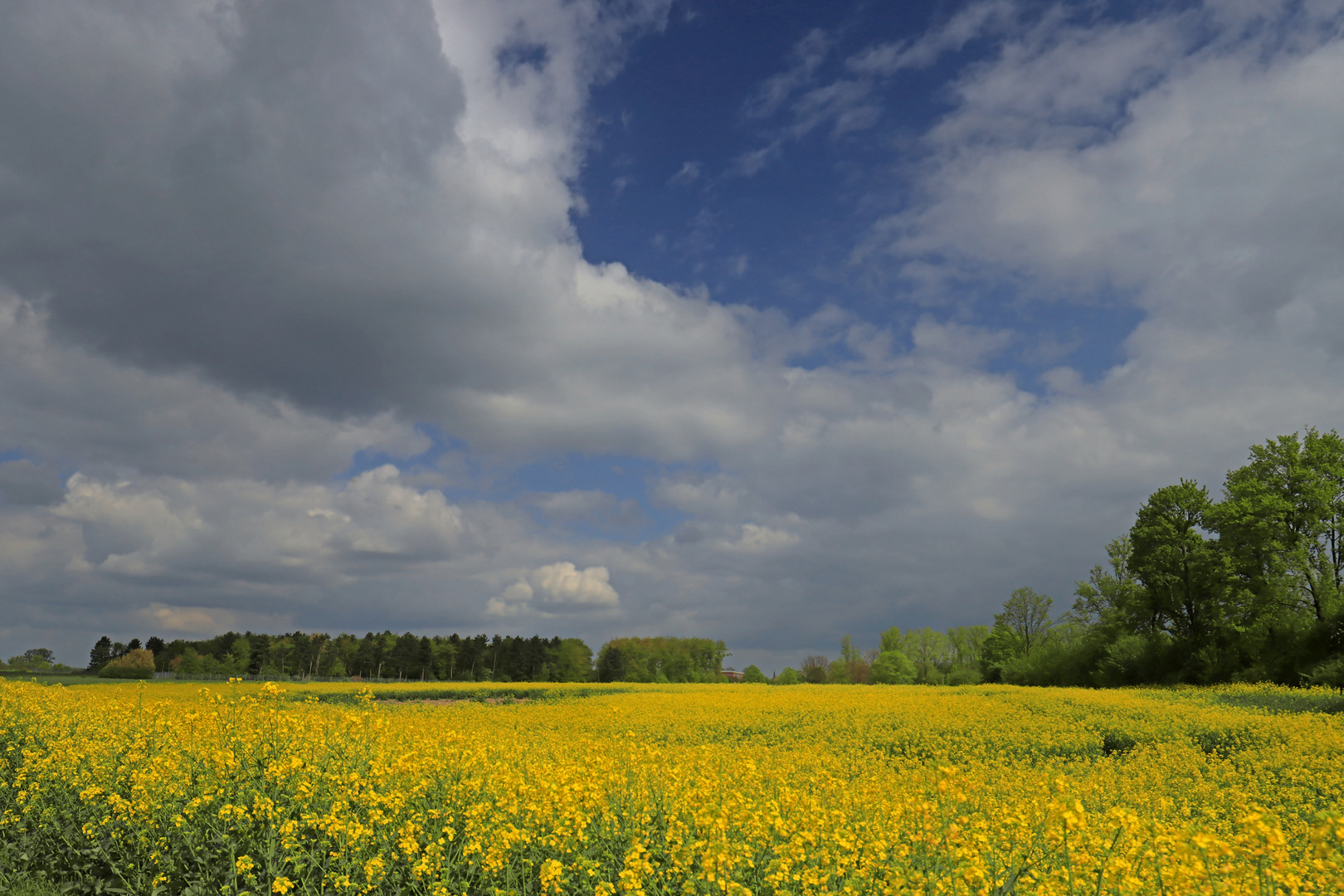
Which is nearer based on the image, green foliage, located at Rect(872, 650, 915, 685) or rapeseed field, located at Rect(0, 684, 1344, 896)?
rapeseed field, located at Rect(0, 684, 1344, 896)

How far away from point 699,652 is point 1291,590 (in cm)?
6828

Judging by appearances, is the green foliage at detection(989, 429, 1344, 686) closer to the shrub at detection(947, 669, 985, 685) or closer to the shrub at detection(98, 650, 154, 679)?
the shrub at detection(947, 669, 985, 685)

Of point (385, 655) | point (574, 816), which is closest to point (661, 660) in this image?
point (385, 655)

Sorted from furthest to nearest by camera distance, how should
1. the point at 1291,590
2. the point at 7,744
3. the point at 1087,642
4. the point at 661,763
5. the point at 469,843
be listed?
the point at 1087,642
the point at 1291,590
the point at 7,744
the point at 661,763
the point at 469,843

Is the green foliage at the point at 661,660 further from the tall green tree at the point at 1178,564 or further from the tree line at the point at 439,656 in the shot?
the tall green tree at the point at 1178,564

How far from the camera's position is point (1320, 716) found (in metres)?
19.3

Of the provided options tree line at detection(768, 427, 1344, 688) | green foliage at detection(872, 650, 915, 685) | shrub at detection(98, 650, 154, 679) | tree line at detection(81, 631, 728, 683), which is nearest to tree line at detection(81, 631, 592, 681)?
tree line at detection(81, 631, 728, 683)

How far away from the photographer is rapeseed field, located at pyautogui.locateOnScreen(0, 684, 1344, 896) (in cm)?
505

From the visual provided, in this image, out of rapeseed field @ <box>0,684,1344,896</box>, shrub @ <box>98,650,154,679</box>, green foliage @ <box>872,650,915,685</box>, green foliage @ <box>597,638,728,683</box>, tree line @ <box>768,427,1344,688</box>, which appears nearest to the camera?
rapeseed field @ <box>0,684,1344,896</box>

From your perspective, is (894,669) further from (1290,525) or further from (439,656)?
(439,656)

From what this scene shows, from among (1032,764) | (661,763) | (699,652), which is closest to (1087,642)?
(1032,764)

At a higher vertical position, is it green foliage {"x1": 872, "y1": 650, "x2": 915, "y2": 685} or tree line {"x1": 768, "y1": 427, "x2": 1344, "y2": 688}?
tree line {"x1": 768, "y1": 427, "x2": 1344, "y2": 688}

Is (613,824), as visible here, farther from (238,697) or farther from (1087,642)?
(1087,642)

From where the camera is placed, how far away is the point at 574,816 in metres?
5.93
